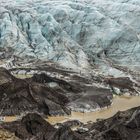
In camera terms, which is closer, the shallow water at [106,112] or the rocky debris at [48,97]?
the shallow water at [106,112]

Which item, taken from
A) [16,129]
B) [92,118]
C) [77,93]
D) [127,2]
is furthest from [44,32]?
[16,129]

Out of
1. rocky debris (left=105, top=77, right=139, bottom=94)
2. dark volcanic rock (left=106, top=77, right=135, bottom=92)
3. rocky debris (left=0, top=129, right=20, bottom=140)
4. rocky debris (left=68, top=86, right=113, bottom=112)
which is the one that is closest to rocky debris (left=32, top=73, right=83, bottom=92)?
rocky debris (left=68, top=86, right=113, bottom=112)

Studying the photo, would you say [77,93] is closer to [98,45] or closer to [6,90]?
[6,90]

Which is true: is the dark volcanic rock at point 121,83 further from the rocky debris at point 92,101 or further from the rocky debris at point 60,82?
the rocky debris at point 60,82

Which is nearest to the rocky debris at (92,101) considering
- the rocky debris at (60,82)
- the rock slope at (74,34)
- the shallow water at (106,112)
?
the shallow water at (106,112)

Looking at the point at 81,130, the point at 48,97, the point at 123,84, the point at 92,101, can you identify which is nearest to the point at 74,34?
the point at 123,84

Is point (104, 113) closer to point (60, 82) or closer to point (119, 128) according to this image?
point (60, 82)

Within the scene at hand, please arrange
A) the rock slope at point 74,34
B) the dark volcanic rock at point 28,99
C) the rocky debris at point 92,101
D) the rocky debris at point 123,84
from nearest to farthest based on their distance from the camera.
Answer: the dark volcanic rock at point 28,99, the rocky debris at point 92,101, the rocky debris at point 123,84, the rock slope at point 74,34
